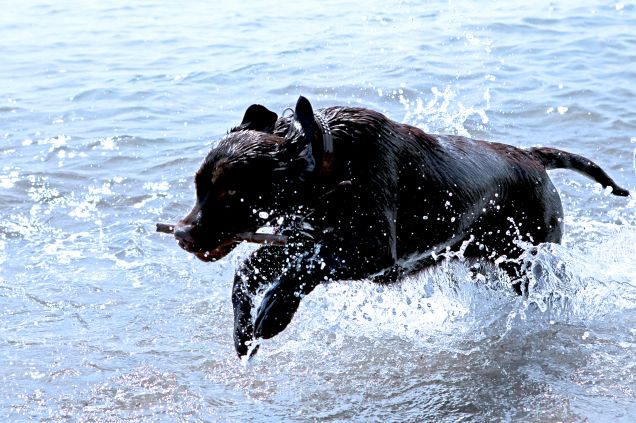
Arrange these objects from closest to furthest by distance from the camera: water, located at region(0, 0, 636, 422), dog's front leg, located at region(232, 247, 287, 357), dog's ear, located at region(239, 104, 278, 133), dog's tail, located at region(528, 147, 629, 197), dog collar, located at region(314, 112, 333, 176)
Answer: dog collar, located at region(314, 112, 333, 176) → dog's ear, located at region(239, 104, 278, 133) → dog's front leg, located at region(232, 247, 287, 357) → water, located at region(0, 0, 636, 422) → dog's tail, located at region(528, 147, 629, 197)

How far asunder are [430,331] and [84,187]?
3.55 meters

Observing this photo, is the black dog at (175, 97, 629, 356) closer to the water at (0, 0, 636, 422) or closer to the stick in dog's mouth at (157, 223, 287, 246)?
the stick in dog's mouth at (157, 223, 287, 246)

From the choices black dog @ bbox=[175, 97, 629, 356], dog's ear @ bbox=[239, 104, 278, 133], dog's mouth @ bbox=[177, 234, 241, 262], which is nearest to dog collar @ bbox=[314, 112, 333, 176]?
black dog @ bbox=[175, 97, 629, 356]

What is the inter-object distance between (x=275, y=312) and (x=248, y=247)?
5.88ft

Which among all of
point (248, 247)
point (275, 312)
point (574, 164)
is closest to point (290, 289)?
point (275, 312)

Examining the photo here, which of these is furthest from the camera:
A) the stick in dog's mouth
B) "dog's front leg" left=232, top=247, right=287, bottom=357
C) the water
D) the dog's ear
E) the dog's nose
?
the water

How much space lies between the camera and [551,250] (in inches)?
211

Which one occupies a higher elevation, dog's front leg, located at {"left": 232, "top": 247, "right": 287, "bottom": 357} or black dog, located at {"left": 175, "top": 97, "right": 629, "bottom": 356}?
black dog, located at {"left": 175, "top": 97, "right": 629, "bottom": 356}

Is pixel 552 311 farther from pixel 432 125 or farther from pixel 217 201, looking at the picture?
pixel 432 125

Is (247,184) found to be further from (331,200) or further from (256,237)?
(331,200)

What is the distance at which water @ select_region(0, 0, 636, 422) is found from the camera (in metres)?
4.74

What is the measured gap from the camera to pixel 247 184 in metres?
4.12

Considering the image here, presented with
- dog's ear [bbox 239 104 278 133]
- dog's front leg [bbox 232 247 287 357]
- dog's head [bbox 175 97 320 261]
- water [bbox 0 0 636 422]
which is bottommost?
water [bbox 0 0 636 422]

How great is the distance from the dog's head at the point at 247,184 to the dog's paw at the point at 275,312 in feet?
0.88
